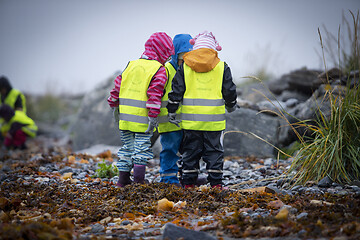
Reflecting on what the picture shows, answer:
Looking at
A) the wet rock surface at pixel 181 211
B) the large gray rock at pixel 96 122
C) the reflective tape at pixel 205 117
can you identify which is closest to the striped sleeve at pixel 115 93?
the reflective tape at pixel 205 117

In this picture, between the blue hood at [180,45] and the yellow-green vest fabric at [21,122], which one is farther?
the yellow-green vest fabric at [21,122]

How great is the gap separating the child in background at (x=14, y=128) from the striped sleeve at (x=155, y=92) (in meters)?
7.98

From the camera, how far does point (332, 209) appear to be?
9.89ft

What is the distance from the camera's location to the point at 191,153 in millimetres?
4844

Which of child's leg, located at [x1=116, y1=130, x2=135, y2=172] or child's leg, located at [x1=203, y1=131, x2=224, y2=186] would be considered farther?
child's leg, located at [x1=116, y1=130, x2=135, y2=172]

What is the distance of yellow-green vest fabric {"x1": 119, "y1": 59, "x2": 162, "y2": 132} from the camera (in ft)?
15.9

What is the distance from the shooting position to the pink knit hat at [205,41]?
4812 millimetres

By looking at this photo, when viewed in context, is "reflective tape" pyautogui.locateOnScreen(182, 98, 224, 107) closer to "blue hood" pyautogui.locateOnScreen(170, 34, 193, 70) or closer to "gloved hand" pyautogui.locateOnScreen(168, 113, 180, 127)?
"gloved hand" pyautogui.locateOnScreen(168, 113, 180, 127)

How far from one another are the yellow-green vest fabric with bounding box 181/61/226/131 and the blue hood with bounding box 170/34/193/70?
26.3 inches

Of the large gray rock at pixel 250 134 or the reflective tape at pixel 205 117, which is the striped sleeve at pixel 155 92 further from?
the large gray rock at pixel 250 134

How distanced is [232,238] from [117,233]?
936mm

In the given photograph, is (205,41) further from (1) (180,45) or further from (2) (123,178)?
(2) (123,178)

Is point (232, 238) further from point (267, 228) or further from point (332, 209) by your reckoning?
point (332, 209)

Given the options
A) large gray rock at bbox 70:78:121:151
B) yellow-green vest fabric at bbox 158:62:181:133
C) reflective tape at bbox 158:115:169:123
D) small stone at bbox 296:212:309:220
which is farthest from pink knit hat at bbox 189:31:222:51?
large gray rock at bbox 70:78:121:151
